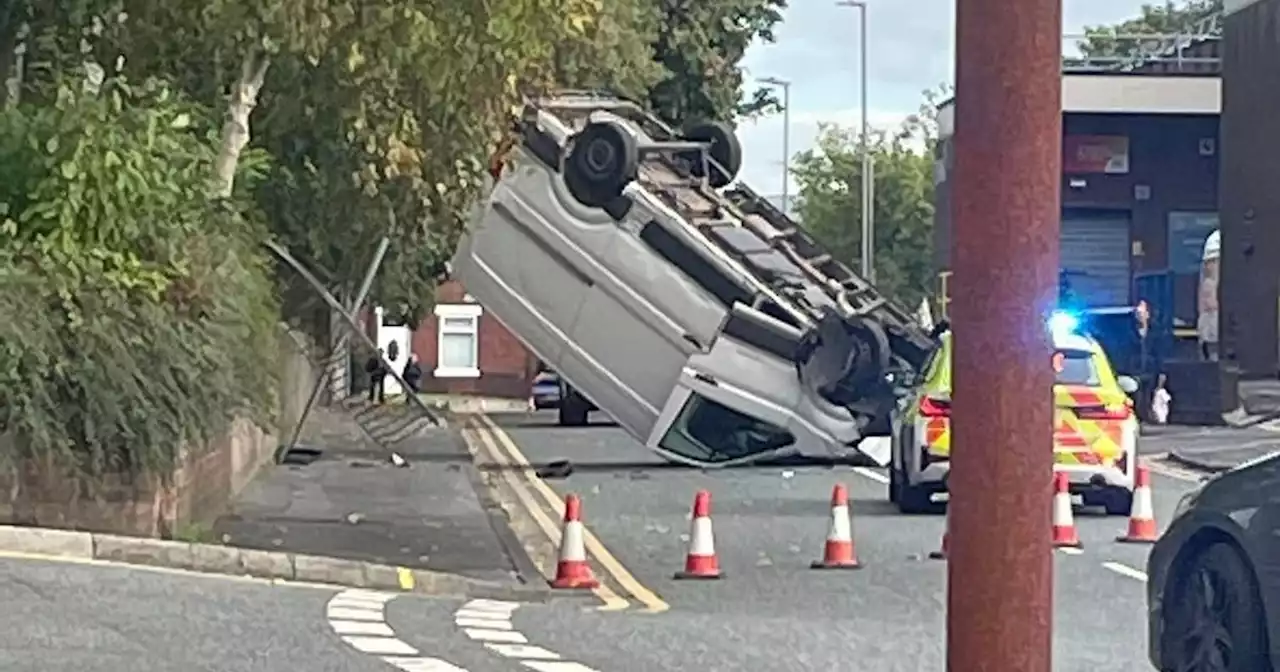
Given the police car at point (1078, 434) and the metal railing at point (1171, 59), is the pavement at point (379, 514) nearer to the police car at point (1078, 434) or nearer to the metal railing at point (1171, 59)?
the police car at point (1078, 434)

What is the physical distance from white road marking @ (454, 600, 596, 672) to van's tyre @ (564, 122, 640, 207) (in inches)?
472

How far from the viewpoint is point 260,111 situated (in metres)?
20.3

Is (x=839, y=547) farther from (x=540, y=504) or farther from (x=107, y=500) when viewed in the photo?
(x=540, y=504)

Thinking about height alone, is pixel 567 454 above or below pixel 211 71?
below

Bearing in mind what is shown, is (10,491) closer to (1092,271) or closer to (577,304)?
(577,304)

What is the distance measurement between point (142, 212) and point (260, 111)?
179 inches

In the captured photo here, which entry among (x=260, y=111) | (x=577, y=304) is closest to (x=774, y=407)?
(x=577, y=304)

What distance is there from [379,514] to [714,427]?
703cm

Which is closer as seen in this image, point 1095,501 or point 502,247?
point 1095,501

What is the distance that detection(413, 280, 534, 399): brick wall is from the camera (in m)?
68.4

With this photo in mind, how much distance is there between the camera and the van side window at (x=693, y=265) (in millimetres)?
24328

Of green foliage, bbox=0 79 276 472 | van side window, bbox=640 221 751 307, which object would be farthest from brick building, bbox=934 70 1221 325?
green foliage, bbox=0 79 276 472

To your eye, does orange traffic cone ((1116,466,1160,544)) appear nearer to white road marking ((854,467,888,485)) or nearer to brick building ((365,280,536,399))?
white road marking ((854,467,888,485))

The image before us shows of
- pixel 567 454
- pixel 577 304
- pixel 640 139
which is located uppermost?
pixel 640 139
